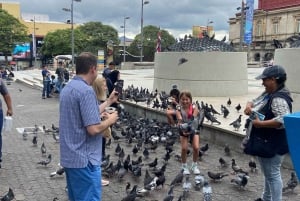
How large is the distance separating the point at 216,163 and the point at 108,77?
3606 millimetres

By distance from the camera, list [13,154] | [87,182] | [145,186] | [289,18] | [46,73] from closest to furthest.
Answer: [87,182] → [145,186] → [13,154] → [46,73] → [289,18]

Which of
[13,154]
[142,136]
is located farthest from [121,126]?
[13,154]

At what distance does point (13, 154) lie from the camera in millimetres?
A: 8789

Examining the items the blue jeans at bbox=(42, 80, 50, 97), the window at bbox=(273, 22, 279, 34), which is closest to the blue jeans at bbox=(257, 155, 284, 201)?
the blue jeans at bbox=(42, 80, 50, 97)

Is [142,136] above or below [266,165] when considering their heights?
below

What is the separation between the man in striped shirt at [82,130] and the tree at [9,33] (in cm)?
7322

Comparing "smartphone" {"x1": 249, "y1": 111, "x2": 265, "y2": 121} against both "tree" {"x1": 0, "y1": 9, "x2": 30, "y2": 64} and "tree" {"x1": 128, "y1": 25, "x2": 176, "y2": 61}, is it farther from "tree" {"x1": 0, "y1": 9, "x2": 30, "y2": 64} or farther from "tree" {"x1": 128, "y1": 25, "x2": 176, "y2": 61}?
"tree" {"x1": 128, "y1": 25, "x2": 176, "y2": 61}

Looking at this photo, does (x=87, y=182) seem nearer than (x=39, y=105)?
Yes

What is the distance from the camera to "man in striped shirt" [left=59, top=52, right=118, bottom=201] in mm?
3486

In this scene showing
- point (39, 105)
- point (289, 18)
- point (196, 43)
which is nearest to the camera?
point (196, 43)

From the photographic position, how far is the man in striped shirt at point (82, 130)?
349 centimetres

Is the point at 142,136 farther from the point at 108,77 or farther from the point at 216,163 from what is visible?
the point at 216,163

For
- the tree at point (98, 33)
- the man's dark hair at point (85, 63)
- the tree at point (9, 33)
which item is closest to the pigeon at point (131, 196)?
the man's dark hair at point (85, 63)

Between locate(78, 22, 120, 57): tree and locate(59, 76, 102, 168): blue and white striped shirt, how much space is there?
85.7 metres
